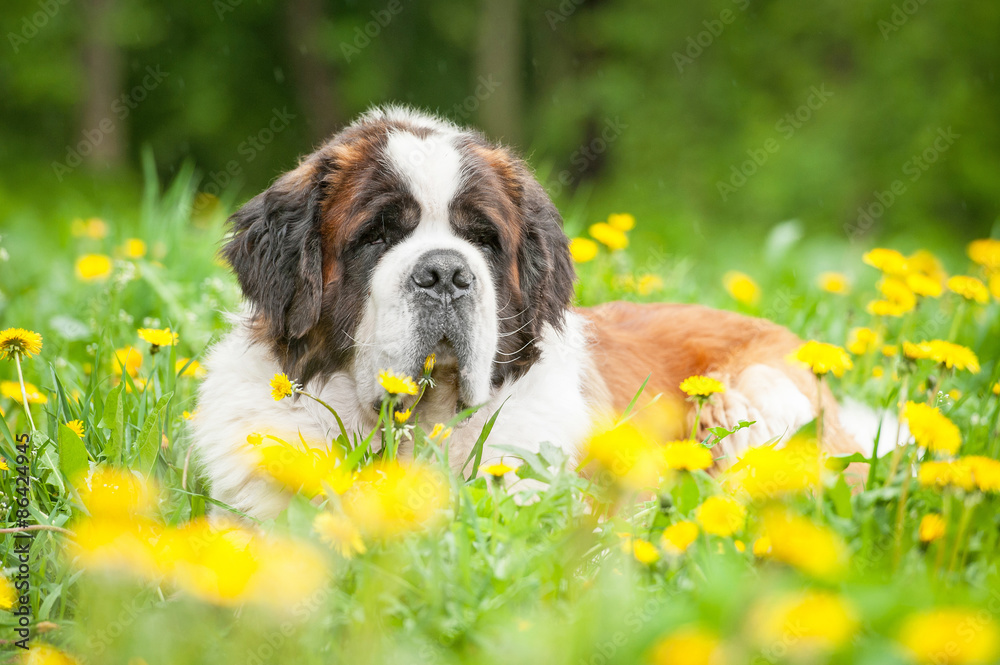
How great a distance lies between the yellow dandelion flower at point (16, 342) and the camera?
2.73 m

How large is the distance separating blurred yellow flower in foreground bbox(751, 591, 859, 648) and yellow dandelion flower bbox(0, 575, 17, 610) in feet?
5.45

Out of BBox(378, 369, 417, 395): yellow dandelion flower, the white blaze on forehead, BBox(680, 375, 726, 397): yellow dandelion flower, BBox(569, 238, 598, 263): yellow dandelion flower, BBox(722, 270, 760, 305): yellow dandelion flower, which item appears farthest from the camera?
BBox(722, 270, 760, 305): yellow dandelion flower

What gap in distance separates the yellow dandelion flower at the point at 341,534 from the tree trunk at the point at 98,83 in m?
13.5

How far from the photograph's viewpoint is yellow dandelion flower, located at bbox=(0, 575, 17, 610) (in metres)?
2.06

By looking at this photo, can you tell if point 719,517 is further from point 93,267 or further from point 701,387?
point 93,267

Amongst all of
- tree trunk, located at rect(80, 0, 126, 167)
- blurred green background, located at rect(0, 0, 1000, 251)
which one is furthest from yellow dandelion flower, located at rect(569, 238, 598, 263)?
tree trunk, located at rect(80, 0, 126, 167)

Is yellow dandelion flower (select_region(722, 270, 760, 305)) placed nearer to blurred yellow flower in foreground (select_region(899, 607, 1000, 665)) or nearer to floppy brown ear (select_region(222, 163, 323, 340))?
floppy brown ear (select_region(222, 163, 323, 340))

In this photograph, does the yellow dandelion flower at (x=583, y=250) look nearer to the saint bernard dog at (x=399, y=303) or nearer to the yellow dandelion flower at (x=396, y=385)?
the saint bernard dog at (x=399, y=303)

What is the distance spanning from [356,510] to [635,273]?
161 inches

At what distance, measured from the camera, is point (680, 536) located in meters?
2.03

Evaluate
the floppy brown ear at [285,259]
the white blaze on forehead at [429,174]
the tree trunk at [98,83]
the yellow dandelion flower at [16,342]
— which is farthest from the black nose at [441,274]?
the tree trunk at [98,83]

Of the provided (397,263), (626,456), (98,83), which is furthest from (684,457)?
(98,83)

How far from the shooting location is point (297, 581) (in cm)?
165

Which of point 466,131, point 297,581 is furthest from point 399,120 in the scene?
point 297,581
